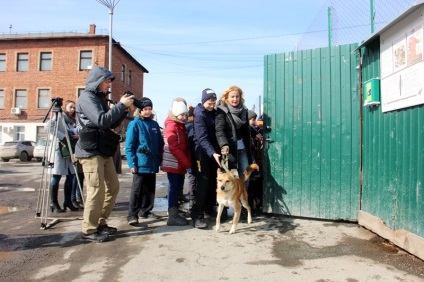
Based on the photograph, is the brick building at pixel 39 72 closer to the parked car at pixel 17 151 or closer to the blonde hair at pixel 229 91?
the parked car at pixel 17 151

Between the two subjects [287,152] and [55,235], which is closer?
[55,235]

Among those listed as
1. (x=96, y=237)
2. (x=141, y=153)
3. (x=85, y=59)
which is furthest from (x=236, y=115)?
(x=85, y=59)

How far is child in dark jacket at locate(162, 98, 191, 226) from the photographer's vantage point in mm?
4906

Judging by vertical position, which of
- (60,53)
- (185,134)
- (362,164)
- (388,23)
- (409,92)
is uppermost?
(60,53)

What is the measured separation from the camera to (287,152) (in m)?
5.15

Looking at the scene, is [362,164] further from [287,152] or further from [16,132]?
[16,132]

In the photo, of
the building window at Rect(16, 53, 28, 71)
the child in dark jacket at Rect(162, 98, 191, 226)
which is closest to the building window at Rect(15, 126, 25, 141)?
the building window at Rect(16, 53, 28, 71)

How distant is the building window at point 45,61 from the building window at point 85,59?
3203 mm

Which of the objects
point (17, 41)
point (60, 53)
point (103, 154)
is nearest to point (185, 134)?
point (103, 154)

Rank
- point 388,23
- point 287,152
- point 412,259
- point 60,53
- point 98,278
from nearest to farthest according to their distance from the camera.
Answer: point 98,278, point 412,259, point 388,23, point 287,152, point 60,53

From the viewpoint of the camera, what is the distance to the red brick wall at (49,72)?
102 feet

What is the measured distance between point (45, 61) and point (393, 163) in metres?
34.2

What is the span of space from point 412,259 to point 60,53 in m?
33.6

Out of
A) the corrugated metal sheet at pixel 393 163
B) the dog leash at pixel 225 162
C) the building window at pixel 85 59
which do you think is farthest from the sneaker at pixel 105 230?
the building window at pixel 85 59
